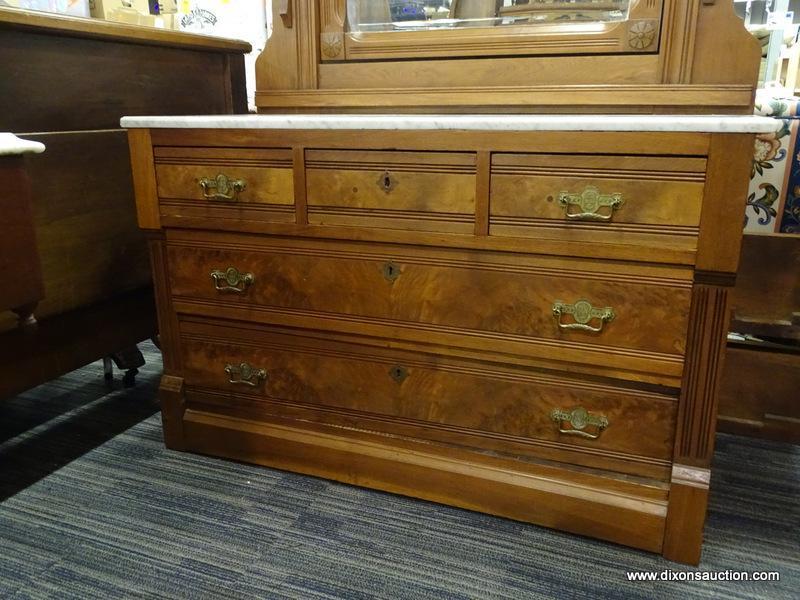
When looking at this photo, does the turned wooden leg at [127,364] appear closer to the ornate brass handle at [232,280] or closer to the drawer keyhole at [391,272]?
the ornate brass handle at [232,280]

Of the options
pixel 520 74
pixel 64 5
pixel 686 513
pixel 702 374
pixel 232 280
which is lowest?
pixel 686 513

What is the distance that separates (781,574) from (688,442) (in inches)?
11.7

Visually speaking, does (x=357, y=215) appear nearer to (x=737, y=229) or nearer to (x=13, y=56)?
(x=737, y=229)

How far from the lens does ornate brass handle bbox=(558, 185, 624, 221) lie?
1.12 meters

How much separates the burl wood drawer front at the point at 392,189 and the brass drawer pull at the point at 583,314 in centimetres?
22

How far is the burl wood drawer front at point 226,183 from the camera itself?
135cm

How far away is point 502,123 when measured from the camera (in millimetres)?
1146

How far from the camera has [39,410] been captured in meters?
1.88

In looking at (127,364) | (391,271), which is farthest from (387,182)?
(127,364)

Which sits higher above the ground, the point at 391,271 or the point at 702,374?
the point at 391,271

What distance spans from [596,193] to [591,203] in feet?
0.06

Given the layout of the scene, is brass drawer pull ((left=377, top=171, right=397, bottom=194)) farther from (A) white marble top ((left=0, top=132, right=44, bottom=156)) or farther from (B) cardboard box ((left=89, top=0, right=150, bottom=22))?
(B) cardboard box ((left=89, top=0, right=150, bottom=22))

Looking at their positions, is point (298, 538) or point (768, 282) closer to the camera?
point (298, 538)

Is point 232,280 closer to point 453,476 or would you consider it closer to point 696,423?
point 453,476
